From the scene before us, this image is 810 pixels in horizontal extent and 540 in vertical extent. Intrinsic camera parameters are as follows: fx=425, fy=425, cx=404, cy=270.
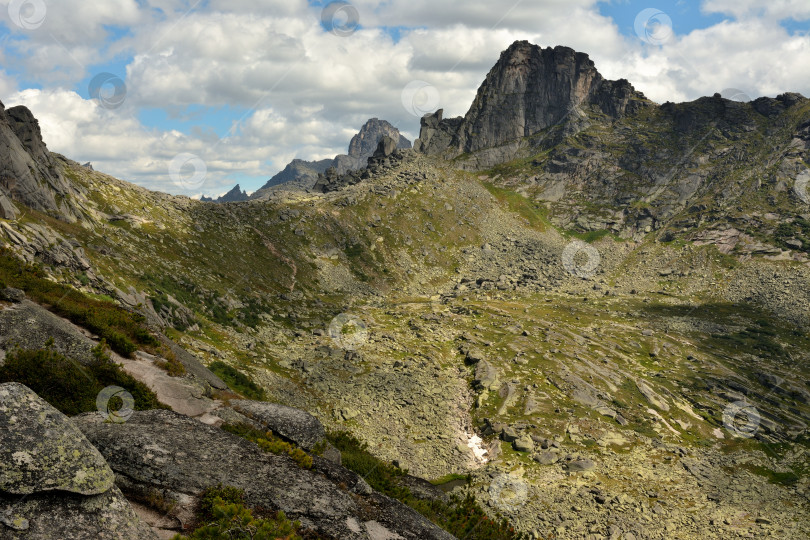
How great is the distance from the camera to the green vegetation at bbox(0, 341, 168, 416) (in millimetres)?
16156

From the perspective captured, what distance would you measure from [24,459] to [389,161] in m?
179

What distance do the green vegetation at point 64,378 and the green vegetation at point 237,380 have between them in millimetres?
23339

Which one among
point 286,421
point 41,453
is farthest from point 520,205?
point 41,453

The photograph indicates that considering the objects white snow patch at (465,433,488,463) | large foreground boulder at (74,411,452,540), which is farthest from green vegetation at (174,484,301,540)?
white snow patch at (465,433,488,463)

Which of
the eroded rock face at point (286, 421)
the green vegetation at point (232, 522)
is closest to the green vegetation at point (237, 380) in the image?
the eroded rock face at point (286, 421)

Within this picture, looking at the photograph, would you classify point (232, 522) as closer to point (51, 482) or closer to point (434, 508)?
point (51, 482)

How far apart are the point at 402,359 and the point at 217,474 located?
51512mm

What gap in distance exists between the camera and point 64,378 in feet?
55.8

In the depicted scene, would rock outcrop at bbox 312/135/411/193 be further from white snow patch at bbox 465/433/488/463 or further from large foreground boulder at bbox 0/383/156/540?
large foreground boulder at bbox 0/383/156/540

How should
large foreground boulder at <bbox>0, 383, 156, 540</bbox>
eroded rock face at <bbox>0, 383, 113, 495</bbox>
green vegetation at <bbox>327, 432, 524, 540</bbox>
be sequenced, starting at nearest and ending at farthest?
large foreground boulder at <bbox>0, 383, 156, 540</bbox> → eroded rock face at <bbox>0, 383, 113, 495</bbox> → green vegetation at <bbox>327, 432, 524, 540</bbox>

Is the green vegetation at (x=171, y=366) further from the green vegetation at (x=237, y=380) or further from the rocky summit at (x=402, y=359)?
the green vegetation at (x=237, y=380)

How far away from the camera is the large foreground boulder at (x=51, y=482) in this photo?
31.7 ft

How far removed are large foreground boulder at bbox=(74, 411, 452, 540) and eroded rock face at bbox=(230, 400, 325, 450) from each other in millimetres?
3767

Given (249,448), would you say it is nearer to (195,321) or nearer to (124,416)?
(124,416)
